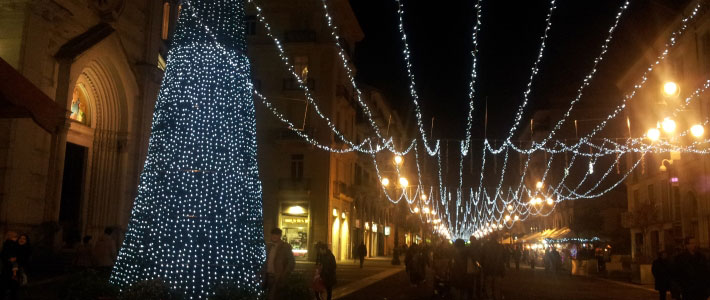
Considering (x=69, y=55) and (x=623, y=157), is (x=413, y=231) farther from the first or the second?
(x=69, y=55)

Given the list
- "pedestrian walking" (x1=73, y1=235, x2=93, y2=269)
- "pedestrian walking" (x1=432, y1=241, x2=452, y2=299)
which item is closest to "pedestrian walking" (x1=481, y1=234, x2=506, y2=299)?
"pedestrian walking" (x1=432, y1=241, x2=452, y2=299)

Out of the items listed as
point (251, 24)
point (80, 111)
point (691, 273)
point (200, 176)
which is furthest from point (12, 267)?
point (251, 24)

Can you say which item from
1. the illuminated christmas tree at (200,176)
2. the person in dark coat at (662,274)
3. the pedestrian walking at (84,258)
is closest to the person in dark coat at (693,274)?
the person in dark coat at (662,274)

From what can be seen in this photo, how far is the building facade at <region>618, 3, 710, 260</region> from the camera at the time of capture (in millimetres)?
27750

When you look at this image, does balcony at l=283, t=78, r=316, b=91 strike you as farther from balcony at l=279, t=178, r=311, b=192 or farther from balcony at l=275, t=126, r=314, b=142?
balcony at l=279, t=178, r=311, b=192

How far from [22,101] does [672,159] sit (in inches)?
785

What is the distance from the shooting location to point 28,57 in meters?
17.9

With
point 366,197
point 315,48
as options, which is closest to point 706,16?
point 315,48

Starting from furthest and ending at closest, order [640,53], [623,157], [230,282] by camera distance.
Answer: [623,157] < [640,53] < [230,282]

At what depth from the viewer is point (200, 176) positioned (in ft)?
29.5

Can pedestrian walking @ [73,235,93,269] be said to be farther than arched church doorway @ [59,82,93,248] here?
No

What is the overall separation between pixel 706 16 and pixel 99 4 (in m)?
24.2

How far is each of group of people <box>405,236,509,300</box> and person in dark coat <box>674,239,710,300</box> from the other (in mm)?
4122

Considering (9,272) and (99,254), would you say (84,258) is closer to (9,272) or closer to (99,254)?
(99,254)
